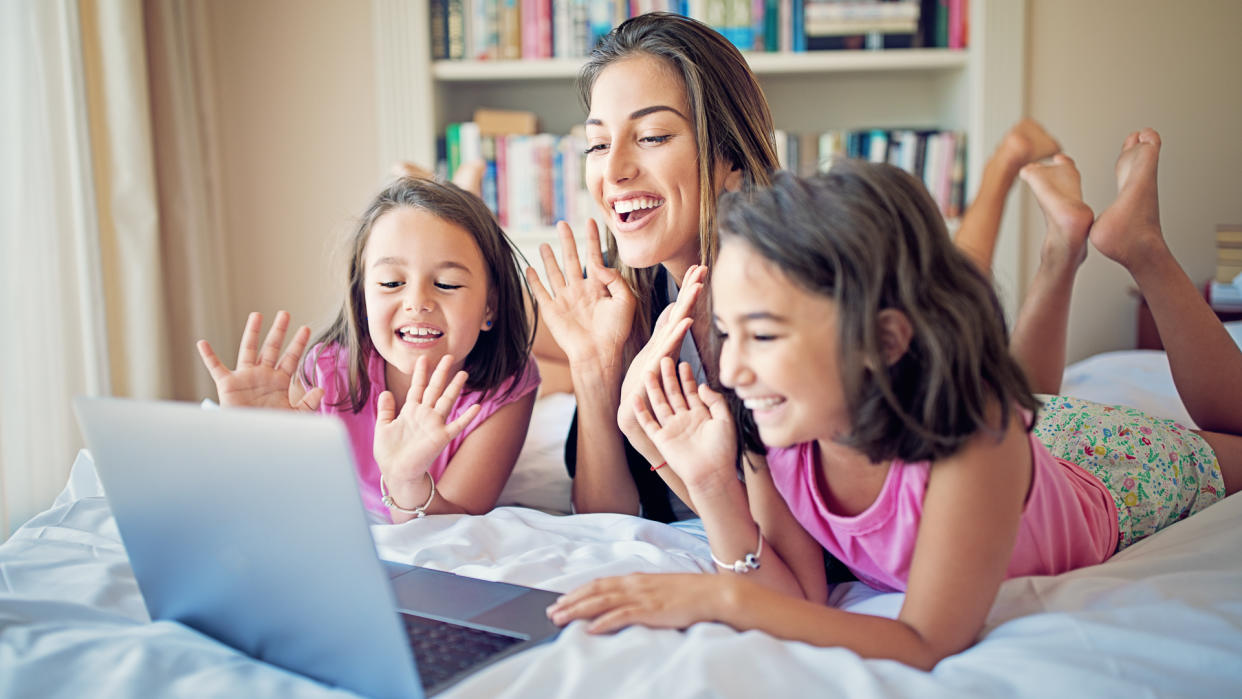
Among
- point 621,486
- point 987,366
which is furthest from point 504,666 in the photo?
point 621,486

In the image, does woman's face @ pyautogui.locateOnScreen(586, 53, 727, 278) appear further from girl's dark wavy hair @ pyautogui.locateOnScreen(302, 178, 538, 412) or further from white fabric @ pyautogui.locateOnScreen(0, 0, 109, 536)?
white fabric @ pyautogui.locateOnScreen(0, 0, 109, 536)

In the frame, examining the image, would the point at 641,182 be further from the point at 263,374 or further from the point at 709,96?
the point at 263,374

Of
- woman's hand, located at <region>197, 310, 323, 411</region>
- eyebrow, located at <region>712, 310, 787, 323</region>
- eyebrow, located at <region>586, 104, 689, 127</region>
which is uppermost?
eyebrow, located at <region>586, 104, 689, 127</region>

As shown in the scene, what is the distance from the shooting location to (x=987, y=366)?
792 mm

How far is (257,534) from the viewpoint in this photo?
71 cm

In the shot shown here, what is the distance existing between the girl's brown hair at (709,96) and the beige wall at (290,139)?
158cm

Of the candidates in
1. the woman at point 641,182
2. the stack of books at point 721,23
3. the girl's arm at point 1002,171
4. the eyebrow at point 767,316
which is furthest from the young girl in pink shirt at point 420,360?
the stack of books at point 721,23

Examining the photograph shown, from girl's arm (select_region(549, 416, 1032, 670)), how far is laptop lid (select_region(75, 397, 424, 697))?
7.9 inches

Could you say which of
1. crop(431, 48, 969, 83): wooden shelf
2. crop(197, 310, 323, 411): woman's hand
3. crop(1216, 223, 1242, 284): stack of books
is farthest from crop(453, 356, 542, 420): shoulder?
crop(1216, 223, 1242, 284): stack of books

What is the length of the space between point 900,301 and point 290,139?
237 cm

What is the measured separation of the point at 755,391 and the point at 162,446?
0.47m

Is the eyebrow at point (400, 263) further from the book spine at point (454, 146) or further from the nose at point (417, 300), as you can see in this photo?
the book spine at point (454, 146)

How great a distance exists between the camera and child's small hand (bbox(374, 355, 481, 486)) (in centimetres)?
119

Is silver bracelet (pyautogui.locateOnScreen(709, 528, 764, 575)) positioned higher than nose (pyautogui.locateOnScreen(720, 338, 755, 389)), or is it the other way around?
nose (pyautogui.locateOnScreen(720, 338, 755, 389))
